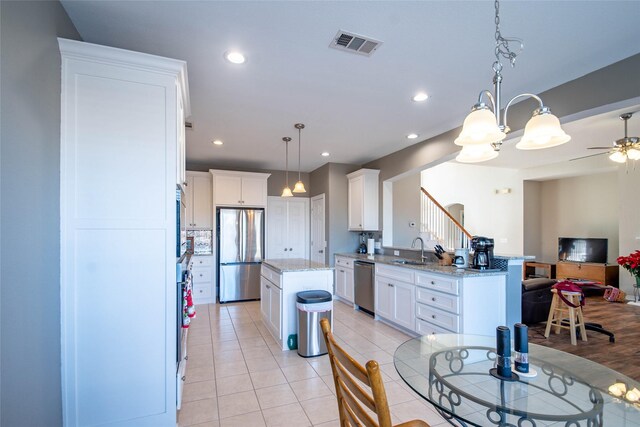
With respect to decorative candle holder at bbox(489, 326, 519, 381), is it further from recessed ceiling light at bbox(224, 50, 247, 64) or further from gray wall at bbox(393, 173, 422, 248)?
gray wall at bbox(393, 173, 422, 248)

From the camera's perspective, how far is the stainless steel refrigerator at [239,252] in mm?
5527

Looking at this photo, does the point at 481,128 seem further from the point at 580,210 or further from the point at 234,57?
the point at 580,210

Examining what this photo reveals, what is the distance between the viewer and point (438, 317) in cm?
338

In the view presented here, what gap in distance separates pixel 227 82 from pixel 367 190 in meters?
3.37

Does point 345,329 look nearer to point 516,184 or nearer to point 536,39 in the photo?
point 536,39

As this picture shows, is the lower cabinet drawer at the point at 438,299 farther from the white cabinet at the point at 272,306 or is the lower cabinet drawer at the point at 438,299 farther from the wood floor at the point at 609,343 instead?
the white cabinet at the point at 272,306

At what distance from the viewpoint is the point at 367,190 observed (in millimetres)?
5500

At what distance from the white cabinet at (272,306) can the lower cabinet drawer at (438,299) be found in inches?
67.2

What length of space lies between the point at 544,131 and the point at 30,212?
8.57 ft

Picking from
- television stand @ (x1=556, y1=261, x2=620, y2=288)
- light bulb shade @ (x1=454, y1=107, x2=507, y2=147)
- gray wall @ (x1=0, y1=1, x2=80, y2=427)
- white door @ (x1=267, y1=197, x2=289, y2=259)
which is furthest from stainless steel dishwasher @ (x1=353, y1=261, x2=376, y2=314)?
television stand @ (x1=556, y1=261, x2=620, y2=288)

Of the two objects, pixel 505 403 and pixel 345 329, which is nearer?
pixel 505 403

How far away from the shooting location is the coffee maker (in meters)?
3.37

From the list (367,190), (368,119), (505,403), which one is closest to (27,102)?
(505,403)

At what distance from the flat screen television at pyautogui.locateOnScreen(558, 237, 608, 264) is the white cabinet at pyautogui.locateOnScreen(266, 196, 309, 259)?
21.7 ft
